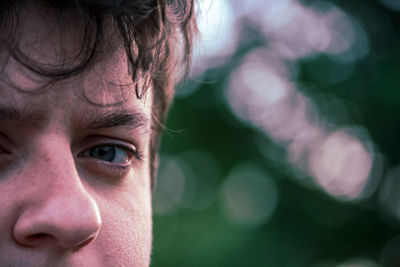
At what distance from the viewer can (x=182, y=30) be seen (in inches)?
69.5

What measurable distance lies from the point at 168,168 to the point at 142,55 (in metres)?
10.5

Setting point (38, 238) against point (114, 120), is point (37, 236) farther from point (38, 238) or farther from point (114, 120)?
point (114, 120)

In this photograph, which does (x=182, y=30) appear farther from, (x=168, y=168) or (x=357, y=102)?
(x=168, y=168)

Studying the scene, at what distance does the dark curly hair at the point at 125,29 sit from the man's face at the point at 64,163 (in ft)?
0.08

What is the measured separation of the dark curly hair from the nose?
250mm

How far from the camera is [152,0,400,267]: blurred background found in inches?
344

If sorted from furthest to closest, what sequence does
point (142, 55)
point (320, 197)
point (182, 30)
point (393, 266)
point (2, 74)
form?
point (320, 197), point (393, 266), point (182, 30), point (142, 55), point (2, 74)

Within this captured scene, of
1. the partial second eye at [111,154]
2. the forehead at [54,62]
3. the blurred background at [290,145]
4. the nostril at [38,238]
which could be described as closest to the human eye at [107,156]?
the partial second eye at [111,154]

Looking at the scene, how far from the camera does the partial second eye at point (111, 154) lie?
1.50m

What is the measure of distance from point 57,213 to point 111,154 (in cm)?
38

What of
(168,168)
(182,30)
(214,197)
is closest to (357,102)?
(214,197)

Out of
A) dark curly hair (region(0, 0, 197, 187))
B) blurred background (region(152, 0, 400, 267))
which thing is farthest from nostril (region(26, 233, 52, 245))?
blurred background (region(152, 0, 400, 267))

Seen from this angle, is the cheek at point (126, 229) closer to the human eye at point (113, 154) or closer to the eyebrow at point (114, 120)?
the human eye at point (113, 154)

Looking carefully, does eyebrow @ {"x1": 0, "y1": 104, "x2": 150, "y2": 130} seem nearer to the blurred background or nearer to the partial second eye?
the partial second eye
